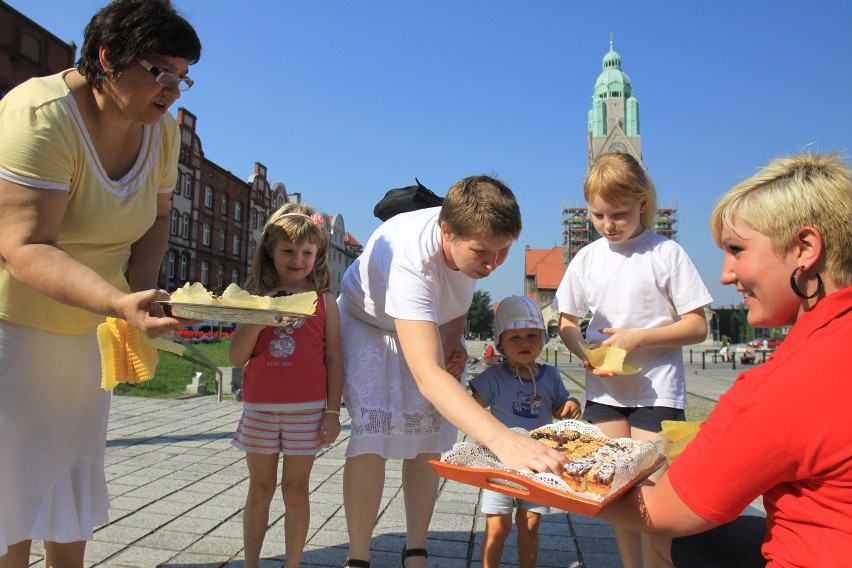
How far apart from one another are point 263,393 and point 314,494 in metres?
2.06

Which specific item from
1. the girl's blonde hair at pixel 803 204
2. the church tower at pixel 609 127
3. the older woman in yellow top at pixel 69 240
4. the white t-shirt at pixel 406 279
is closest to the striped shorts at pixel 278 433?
the white t-shirt at pixel 406 279

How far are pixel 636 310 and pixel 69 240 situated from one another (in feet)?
8.09

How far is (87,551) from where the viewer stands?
11.7 feet

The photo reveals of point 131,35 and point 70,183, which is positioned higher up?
point 131,35

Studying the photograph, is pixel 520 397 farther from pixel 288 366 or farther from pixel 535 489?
pixel 535 489

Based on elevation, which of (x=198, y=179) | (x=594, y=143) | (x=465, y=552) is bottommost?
(x=465, y=552)

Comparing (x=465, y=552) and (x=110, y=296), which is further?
(x=465, y=552)

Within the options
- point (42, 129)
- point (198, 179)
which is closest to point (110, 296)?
point (42, 129)

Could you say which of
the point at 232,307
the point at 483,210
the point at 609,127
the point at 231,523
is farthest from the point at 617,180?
the point at 609,127

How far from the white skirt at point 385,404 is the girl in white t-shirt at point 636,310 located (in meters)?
0.81

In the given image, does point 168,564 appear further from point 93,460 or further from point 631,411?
point 631,411

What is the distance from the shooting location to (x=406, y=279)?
108 inches

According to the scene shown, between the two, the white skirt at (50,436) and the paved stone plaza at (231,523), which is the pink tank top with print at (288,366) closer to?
the white skirt at (50,436)

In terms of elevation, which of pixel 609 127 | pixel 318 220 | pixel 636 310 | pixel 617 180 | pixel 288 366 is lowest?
pixel 288 366
